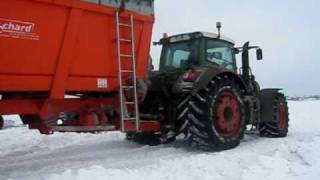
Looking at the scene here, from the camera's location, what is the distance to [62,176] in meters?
5.75

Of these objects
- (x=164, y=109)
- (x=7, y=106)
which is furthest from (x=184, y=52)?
(x=7, y=106)

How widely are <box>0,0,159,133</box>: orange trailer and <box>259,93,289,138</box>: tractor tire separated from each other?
4449 millimetres

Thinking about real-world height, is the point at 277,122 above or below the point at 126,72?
below

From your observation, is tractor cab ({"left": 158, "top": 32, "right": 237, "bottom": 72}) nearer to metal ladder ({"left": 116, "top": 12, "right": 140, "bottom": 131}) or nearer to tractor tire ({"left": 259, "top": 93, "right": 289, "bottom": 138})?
tractor tire ({"left": 259, "top": 93, "right": 289, "bottom": 138})

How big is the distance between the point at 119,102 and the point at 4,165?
6.65 feet

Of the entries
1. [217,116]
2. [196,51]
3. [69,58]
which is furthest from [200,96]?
[69,58]

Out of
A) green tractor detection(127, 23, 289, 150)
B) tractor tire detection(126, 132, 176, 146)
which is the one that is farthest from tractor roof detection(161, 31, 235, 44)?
tractor tire detection(126, 132, 176, 146)

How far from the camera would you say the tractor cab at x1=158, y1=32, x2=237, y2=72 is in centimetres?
929

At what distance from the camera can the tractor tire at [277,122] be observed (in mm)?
10876

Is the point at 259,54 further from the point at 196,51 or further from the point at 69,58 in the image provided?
the point at 69,58

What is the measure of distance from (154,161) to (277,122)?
458 centimetres

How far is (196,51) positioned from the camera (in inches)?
366

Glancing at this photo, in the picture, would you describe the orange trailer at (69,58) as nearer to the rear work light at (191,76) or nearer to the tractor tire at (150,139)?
the rear work light at (191,76)

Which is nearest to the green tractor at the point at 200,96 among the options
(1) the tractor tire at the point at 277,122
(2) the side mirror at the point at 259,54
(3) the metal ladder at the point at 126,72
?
(1) the tractor tire at the point at 277,122
